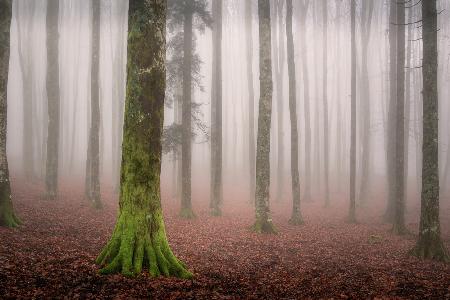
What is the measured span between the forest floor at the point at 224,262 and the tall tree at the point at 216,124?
7.04 feet

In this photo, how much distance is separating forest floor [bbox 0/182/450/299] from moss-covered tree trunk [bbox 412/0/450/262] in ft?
2.82

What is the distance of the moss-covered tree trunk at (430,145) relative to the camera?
10.4 metres

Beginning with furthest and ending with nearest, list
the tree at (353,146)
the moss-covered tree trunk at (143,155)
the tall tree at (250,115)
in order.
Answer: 1. the tall tree at (250,115)
2. the tree at (353,146)
3. the moss-covered tree trunk at (143,155)

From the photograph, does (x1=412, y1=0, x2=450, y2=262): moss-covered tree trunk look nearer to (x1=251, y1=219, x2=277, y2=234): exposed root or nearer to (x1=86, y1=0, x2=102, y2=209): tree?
(x1=251, y1=219, x2=277, y2=234): exposed root

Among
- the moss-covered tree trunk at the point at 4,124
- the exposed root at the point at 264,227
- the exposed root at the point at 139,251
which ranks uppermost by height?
the moss-covered tree trunk at the point at 4,124

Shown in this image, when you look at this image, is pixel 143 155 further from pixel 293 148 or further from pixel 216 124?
pixel 216 124

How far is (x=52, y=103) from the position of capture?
1850 cm

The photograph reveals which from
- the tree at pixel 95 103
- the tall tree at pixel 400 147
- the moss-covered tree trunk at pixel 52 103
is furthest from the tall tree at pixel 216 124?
the tall tree at pixel 400 147

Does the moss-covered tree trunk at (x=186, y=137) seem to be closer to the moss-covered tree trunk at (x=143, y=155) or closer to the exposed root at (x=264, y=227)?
the exposed root at (x=264, y=227)

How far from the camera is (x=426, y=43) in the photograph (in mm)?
10531

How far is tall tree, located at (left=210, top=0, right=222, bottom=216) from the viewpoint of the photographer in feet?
61.9

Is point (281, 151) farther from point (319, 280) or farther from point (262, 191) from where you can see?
point (319, 280)

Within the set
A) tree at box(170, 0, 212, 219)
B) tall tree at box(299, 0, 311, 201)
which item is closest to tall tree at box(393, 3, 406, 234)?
tree at box(170, 0, 212, 219)

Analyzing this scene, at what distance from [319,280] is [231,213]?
1302 centimetres
